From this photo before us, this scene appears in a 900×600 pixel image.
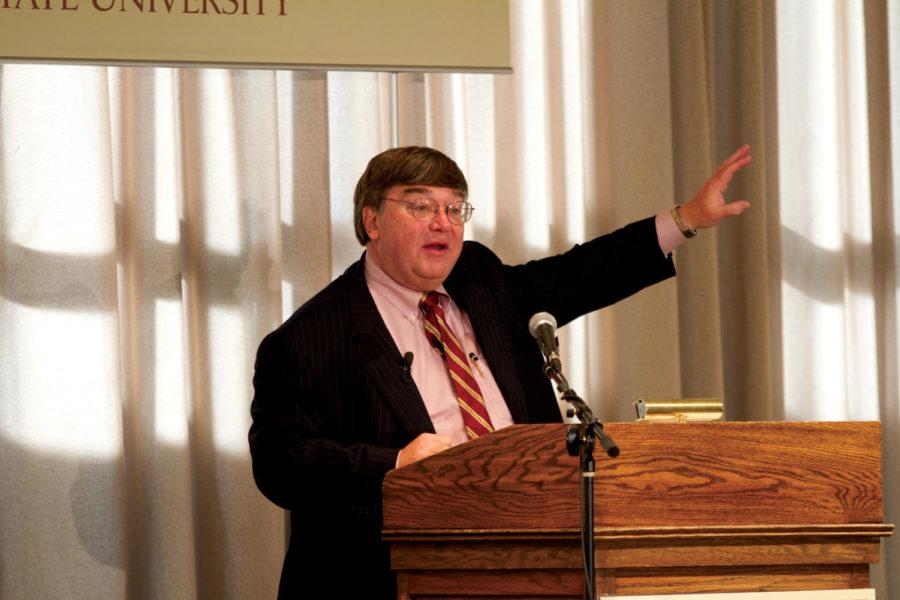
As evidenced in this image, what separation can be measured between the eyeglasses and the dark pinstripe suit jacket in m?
0.23

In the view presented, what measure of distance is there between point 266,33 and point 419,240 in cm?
80

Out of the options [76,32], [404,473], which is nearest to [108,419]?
[76,32]

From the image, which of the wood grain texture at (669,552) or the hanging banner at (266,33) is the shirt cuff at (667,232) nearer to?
the hanging banner at (266,33)

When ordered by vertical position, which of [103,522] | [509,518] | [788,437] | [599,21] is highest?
[599,21]

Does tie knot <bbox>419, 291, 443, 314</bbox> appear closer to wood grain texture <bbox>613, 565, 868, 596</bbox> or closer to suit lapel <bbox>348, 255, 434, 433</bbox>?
suit lapel <bbox>348, 255, 434, 433</bbox>

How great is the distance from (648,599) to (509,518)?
0.30m

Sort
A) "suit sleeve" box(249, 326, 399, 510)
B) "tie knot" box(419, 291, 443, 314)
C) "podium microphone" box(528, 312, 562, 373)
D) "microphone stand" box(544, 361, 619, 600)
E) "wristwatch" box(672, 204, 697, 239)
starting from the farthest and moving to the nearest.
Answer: "wristwatch" box(672, 204, 697, 239), "tie knot" box(419, 291, 443, 314), "suit sleeve" box(249, 326, 399, 510), "podium microphone" box(528, 312, 562, 373), "microphone stand" box(544, 361, 619, 600)

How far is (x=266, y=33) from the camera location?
341 centimetres

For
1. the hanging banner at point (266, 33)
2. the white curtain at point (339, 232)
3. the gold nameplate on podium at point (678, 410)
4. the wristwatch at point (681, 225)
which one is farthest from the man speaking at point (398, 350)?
the white curtain at point (339, 232)

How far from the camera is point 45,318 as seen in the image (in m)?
3.79

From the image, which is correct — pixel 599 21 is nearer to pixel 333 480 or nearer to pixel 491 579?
pixel 333 480

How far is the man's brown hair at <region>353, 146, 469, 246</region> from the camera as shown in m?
3.21

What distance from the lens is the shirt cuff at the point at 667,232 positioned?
135 inches

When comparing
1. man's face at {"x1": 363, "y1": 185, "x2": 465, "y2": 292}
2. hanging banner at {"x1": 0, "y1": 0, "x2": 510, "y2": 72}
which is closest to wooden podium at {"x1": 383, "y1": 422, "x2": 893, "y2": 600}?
man's face at {"x1": 363, "y1": 185, "x2": 465, "y2": 292}
